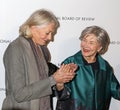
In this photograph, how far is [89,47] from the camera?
1900 mm

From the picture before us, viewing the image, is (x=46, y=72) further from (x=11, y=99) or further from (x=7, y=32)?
(x=7, y=32)

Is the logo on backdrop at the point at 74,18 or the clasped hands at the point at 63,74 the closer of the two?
the clasped hands at the point at 63,74

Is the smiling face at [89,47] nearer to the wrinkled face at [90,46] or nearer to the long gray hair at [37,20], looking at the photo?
the wrinkled face at [90,46]

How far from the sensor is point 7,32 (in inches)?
76.2

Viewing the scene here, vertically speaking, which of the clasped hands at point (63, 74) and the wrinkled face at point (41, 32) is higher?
the wrinkled face at point (41, 32)

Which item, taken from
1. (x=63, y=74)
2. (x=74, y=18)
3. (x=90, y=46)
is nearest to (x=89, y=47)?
(x=90, y=46)

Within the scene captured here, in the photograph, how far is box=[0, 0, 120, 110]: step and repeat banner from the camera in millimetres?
1920

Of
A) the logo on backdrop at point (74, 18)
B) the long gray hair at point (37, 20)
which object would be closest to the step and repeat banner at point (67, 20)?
the logo on backdrop at point (74, 18)

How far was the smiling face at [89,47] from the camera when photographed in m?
1.89

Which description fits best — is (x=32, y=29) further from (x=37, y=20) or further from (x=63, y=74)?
(x=63, y=74)

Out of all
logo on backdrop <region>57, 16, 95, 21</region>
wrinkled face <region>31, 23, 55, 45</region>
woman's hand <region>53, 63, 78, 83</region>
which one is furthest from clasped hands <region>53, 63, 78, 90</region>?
logo on backdrop <region>57, 16, 95, 21</region>

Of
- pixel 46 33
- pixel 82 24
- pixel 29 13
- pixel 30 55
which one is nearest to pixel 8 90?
pixel 30 55

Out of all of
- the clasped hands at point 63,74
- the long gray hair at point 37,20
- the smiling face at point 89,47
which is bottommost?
the clasped hands at point 63,74

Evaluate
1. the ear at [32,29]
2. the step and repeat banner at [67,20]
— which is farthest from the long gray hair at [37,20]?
the step and repeat banner at [67,20]
